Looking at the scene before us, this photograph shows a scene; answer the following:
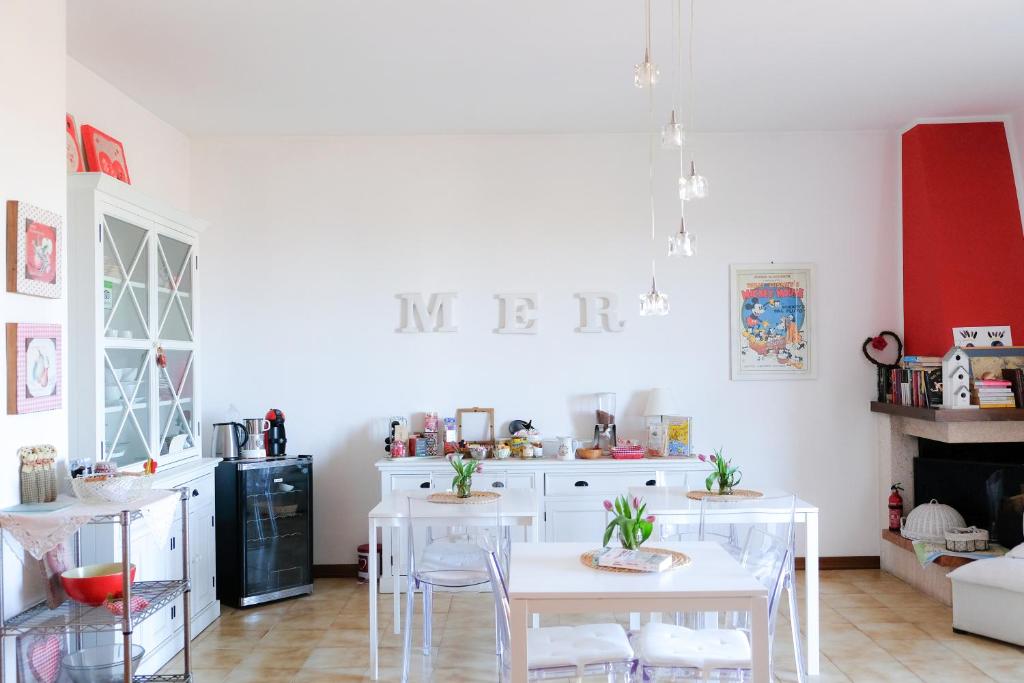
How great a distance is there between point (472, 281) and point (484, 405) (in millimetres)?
810

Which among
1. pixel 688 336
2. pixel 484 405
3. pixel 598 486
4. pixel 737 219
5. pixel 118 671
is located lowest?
pixel 118 671

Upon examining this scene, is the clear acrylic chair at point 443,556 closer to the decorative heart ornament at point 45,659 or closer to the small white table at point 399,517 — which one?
the small white table at point 399,517

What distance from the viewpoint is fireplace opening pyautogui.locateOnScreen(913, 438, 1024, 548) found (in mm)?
4688

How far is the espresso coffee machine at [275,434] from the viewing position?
5160 mm

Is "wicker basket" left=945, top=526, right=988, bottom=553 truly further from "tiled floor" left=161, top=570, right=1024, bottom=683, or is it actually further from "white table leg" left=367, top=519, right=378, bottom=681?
"white table leg" left=367, top=519, right=378, bottom=681

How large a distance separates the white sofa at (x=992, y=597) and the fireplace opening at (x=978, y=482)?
518 mm

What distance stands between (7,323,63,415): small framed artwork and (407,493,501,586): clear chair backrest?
4.91 ft

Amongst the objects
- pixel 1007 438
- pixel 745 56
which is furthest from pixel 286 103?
pixel 1007 438

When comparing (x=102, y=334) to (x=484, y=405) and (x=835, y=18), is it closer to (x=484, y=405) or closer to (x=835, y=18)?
(x=484, y=405)

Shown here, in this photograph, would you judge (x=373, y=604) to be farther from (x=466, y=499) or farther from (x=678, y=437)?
(x=678, y=437)

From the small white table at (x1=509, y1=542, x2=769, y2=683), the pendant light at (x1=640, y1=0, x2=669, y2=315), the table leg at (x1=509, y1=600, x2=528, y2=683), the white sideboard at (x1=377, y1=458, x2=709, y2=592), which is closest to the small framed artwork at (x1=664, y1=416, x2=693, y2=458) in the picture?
the white sideboard at (x1=377, y1=458, x2=709, y2=592)

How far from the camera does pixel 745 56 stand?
4.10 m

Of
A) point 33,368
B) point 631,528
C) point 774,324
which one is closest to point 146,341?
point 33,368

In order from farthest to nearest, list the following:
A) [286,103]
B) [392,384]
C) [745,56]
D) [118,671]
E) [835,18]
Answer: [392,384]
[286,103]
[745,56]
[835,18]
[118,671]
